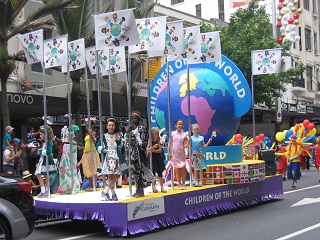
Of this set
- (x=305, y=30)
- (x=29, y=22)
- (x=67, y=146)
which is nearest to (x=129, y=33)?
(x=67, y=146)

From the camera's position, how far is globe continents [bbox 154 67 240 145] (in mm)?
12016

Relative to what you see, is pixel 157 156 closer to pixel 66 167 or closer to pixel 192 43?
pixel 66 167

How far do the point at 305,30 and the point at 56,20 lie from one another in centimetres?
3041

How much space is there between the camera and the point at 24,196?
23.8 feet

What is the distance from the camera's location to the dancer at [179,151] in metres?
10.6

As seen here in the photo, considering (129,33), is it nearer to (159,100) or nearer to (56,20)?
(159,100)

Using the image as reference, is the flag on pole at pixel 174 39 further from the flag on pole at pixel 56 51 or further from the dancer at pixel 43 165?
the dancer at pixel 43 165

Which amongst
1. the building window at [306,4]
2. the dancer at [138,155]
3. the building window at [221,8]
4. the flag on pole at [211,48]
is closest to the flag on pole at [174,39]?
the flag on pole at [211,48]

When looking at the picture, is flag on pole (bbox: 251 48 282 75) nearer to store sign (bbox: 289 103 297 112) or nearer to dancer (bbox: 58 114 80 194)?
dancer (bbox: 58 114 80 194)

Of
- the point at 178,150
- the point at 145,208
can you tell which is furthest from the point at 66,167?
the point at 145,208

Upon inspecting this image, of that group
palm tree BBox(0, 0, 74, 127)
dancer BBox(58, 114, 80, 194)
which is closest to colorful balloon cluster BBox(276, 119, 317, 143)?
dancer BBox(58, 114, 80, 194)

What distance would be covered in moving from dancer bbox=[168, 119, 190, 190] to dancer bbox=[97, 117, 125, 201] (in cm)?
163

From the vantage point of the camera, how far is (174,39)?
34.6ft

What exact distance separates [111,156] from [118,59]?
137 inches
